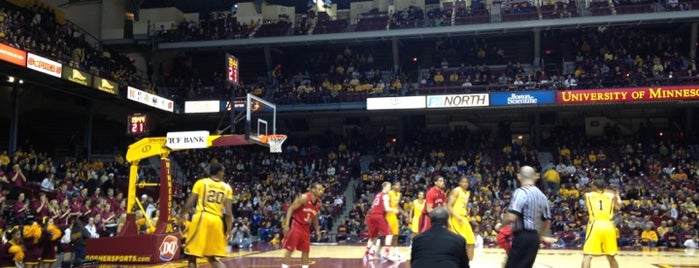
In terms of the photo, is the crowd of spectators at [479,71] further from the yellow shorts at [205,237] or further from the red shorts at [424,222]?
the yellow shorts at [205,237]

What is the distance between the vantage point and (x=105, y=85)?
28.2 m

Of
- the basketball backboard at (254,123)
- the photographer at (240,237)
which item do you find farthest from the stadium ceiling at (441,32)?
the basketball backboard at (254,123)

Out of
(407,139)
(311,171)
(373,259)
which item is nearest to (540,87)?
(407,139)

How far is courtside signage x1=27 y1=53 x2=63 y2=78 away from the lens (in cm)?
2334

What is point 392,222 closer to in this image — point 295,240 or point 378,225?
point 378,225

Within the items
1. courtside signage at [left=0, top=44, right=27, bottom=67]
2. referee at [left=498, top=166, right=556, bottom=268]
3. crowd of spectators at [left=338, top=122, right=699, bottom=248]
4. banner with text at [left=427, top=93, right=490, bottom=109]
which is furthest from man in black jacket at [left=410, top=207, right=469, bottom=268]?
banner with text at [left=427, top=93, right=490, bottom=109]

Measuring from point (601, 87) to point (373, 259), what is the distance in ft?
63.4

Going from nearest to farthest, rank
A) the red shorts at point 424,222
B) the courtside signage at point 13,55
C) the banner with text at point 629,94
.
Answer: the red shorts at point 424,222, the courtside signage at point 13,55, the banner with text at point 629,94

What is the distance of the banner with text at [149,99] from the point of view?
29.6 metres

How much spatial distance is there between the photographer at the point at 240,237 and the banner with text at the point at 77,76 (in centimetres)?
958

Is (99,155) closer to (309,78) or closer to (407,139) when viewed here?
(309,78)

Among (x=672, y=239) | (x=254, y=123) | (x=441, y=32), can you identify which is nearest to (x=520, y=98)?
(x=441, y=32)

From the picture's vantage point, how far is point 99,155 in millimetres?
32281

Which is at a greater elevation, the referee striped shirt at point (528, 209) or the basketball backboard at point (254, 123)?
the basketball backboard at point (254, 123)
